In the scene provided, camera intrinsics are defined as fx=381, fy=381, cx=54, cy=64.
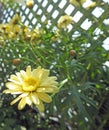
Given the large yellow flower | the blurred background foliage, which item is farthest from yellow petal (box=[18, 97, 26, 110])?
the blurred background foliage

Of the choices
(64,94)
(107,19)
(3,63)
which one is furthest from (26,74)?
(3,63)

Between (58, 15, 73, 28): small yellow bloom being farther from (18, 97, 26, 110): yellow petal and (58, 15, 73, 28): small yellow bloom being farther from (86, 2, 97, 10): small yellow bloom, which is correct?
(18, 97, 26, 110): yellow petal

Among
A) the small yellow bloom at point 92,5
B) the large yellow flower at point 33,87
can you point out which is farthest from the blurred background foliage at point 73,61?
the large yellow flower at point 33,87

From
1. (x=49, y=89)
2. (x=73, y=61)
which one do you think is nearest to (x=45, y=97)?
(x=49, y=89)

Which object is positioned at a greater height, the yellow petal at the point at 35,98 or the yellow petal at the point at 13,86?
the yellow petal at the point at 13,86

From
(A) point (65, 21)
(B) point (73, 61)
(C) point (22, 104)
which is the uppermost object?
(A) point (65, 21)

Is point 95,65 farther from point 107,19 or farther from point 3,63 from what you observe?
point 3,63

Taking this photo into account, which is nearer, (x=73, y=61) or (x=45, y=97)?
(x=45, y=97)

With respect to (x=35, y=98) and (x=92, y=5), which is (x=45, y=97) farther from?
(x=92, y=5)

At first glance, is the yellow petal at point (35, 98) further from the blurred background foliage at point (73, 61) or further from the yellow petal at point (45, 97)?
the blurred background foliage at point (73, 61)
